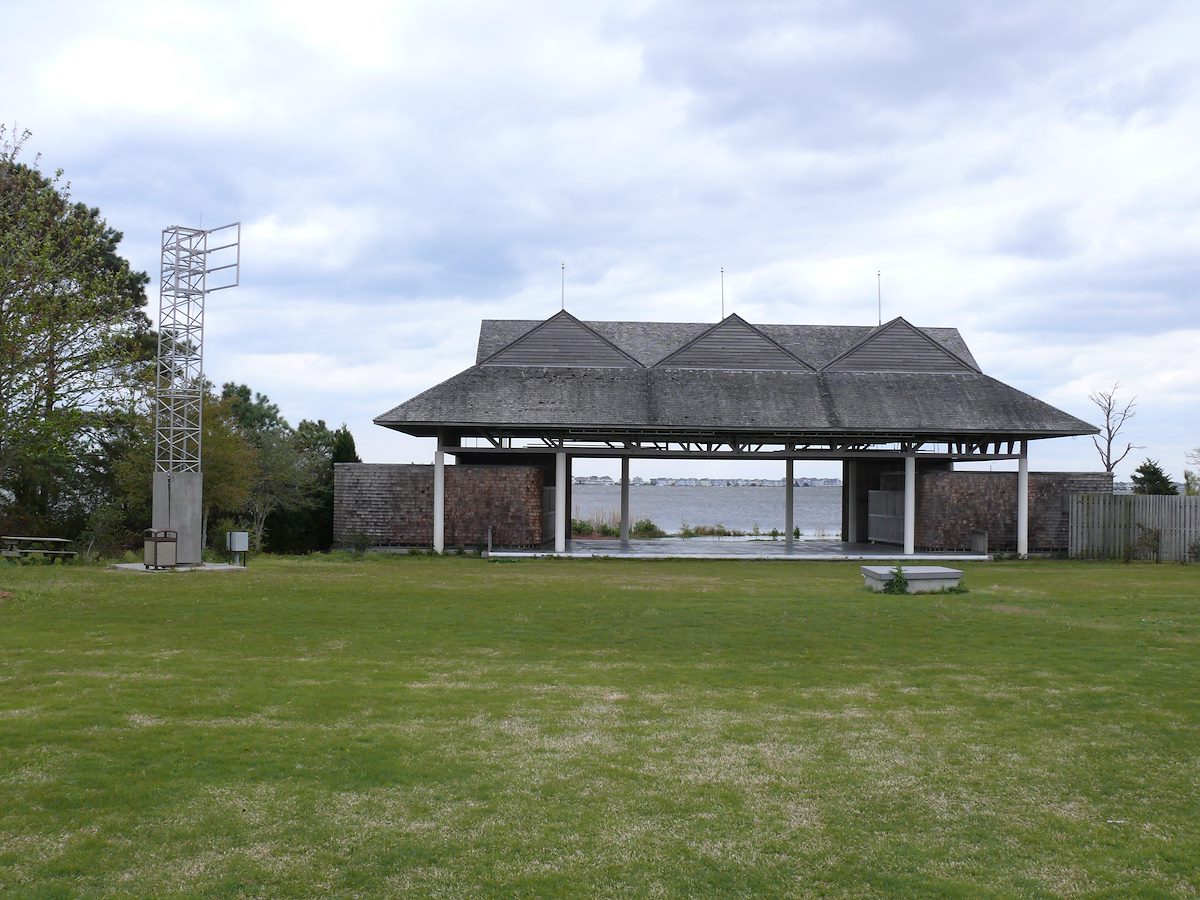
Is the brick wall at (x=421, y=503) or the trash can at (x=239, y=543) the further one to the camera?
the brick wall at (x=421, y=503)

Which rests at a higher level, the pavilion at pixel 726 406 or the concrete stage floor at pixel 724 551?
the pavilion at pixel 726 406

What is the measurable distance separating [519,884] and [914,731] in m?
3.94

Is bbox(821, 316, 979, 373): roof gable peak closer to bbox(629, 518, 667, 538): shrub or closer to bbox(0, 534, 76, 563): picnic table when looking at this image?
bbox(629, 518, 667, 538): shrub

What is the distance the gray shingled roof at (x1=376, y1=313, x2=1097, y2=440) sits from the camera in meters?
27.6

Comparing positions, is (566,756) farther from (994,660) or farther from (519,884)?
(994,660)

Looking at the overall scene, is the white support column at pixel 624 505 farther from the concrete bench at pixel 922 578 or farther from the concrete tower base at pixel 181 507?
the concrete bench at pixel 922 578

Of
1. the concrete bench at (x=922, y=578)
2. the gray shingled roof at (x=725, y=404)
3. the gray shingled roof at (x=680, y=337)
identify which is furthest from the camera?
the gray shingled roof at (x=680, y=337)

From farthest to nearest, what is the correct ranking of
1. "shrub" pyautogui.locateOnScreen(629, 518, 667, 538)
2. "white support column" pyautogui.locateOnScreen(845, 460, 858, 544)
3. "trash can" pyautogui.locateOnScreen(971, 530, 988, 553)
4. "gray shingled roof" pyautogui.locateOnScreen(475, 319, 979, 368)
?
"shrub" pyautogui.locateOnScreen(629, 518, 667, 538) → "white support column" pyautogui.locateOnScreen(845, 460, 858, 544) → "gray shingled roof" pyautogui.locateOnScreen(475, 319, 979, 368) → "trash can" pyautogui.locateOnScreen(971, 530, 988, 553)

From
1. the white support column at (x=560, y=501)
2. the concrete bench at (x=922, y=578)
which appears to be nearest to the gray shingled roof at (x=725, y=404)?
the white support column at (x=560, y=501)

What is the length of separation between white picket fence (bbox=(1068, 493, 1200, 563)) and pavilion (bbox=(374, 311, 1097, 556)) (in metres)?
1.77

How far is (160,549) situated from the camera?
21.5 m

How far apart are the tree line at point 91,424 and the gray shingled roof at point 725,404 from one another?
447cm

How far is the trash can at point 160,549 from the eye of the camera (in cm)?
2136

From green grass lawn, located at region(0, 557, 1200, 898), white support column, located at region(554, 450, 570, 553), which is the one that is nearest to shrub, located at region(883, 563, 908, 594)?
green grass lawn, located at region(0, 557, 1200, 898)
